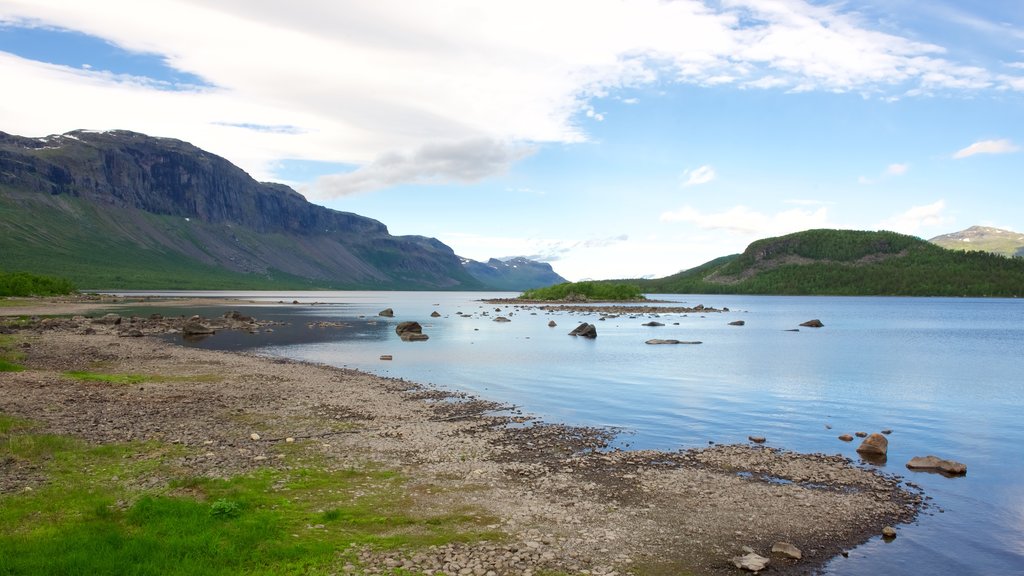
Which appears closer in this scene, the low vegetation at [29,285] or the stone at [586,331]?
the stone at [586,331]

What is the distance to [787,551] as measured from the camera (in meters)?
16.1

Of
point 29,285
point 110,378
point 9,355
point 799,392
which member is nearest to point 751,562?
point 799,392

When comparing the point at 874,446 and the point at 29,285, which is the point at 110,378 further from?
the point at 29,285

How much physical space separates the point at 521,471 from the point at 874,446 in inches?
612

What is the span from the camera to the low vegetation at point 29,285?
147 metres

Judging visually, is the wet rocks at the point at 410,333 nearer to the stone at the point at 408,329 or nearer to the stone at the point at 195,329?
→ the stone at the point at 408,329

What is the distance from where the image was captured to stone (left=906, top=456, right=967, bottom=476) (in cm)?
2420

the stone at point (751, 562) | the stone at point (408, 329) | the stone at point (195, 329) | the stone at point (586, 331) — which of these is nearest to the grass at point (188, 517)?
the stone at point (751, 562)

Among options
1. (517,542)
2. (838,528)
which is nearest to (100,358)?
(517,542)

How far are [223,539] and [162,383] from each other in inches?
1097

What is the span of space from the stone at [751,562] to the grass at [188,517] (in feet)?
20.8

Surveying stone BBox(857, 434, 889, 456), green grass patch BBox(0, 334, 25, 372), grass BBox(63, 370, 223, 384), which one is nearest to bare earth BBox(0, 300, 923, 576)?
grass BBox(63, 370, 223, 384)

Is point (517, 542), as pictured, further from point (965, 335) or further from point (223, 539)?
point (965, 335)

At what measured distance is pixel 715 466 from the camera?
24.1 m
